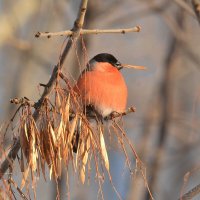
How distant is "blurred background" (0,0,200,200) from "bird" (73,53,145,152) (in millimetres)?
1136

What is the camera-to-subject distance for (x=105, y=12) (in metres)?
4.61

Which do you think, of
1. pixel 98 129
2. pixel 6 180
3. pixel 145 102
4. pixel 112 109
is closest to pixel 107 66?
pixel 112 109

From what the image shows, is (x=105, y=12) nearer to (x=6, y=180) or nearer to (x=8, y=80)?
(x=8, y=80)

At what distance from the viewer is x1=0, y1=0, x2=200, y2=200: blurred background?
427 centimetres

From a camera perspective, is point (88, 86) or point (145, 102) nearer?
point (88, 86)

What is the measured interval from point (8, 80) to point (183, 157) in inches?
59.7

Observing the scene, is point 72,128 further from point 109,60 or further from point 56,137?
point 109,60

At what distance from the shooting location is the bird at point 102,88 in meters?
2.18

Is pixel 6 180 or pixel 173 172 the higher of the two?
pixel 6 180

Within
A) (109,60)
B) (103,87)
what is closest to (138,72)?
(109,60)

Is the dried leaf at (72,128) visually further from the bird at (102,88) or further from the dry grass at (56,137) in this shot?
the bird at (102,88)

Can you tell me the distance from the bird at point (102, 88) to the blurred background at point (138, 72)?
3.73ft

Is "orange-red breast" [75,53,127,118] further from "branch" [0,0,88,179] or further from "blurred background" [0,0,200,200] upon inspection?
"blurred background" [0,0,200,200]

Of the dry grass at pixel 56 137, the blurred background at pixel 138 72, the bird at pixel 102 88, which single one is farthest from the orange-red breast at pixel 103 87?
the blurred background at pixel 138 72
